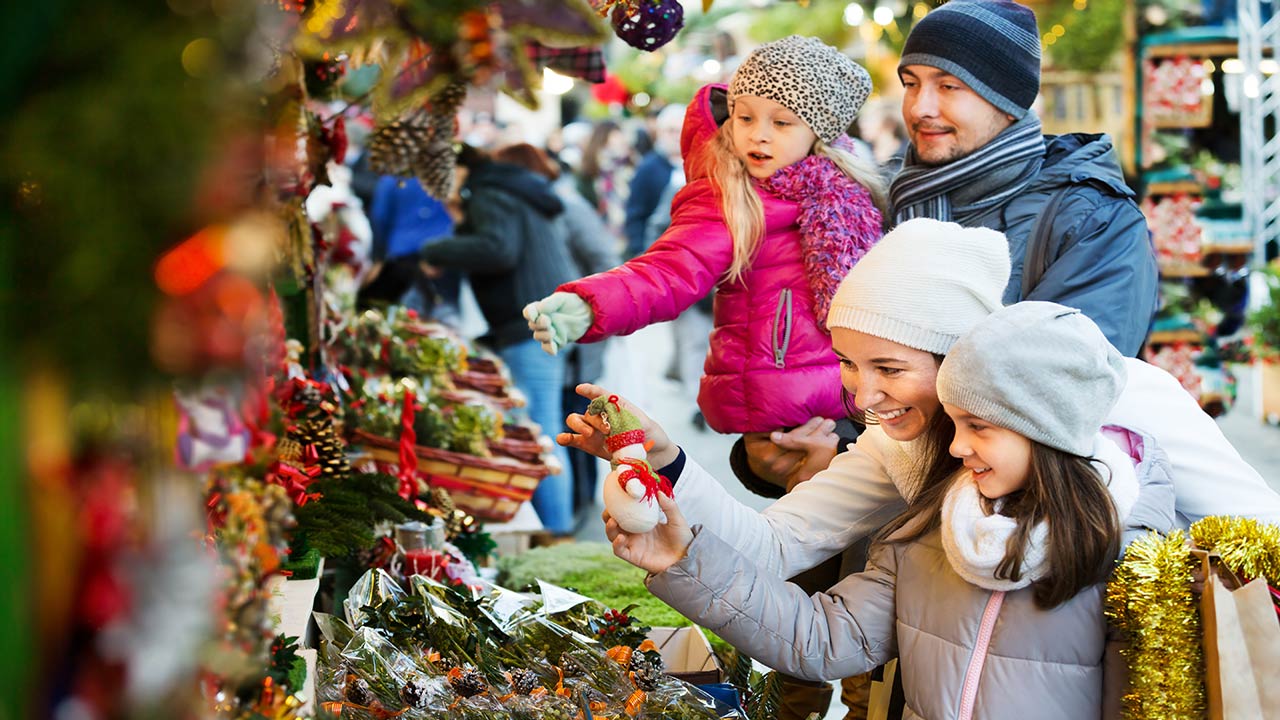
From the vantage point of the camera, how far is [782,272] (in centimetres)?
256

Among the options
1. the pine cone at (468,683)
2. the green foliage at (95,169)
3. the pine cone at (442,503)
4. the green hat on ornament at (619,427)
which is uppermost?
the green foliage at (95,169)

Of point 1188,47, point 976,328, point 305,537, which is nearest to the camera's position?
point 976,328

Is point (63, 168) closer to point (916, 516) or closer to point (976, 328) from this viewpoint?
point (976, 328)

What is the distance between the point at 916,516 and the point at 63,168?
137 centimetres

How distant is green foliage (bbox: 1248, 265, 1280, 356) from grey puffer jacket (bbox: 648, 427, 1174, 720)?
5.91 metres

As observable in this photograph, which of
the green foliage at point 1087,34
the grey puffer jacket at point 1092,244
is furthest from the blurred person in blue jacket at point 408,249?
the green foliage at point 1087,34

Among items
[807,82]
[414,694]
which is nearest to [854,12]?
[807,82]

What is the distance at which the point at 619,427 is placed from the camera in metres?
1.78

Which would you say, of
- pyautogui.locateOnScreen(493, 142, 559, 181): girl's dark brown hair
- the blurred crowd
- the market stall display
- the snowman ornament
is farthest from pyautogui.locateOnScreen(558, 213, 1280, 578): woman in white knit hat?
the market stall display

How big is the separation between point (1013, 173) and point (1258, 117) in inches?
256

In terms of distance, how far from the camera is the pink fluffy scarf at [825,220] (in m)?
2.46

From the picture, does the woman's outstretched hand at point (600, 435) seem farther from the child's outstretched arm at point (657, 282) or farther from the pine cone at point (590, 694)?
Result: the pine cone at point (590, 694)

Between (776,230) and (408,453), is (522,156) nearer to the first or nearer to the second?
(408,453)

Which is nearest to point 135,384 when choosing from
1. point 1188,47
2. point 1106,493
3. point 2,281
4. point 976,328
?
point 2,281
